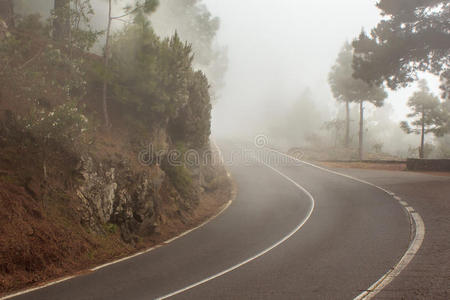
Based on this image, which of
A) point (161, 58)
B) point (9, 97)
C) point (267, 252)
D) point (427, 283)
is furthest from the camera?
point (161, 58)

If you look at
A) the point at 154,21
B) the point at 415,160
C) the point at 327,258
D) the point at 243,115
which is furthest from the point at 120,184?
the point at 243,115

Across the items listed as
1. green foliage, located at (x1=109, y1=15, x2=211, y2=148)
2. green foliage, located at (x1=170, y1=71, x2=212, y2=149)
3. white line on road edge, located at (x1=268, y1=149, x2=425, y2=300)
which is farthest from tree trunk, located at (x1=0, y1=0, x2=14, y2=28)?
white line on road edge, located at (x1=268, y1=149, x2=425, y2=300)

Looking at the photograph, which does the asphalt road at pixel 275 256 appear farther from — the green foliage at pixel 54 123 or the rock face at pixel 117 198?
the green foliage at pixel 54 123

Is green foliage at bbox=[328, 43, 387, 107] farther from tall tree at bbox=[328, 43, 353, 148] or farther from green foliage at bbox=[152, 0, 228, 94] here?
green foliage at bbox=[152, 0, 228, 94]

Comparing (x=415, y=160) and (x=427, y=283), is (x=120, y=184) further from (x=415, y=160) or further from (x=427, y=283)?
(x=415, y=160)

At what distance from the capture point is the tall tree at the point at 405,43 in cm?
2247

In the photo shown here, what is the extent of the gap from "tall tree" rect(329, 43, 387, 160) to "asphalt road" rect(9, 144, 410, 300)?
84.3ft

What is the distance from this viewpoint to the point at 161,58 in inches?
634

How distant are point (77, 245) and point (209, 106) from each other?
1391 centimetres

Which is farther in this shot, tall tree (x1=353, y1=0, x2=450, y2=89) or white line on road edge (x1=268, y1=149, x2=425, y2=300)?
tall tree (x1=353, y1=0, x2=450, y2=89)

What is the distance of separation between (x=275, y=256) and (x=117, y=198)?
5.90 m

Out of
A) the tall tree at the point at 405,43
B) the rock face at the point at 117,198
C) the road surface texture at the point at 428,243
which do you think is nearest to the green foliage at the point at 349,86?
the tall tree at the point at 405,43

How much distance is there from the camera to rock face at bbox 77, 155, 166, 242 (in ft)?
39.0

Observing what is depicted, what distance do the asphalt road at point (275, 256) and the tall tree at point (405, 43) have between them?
971 centimetres
